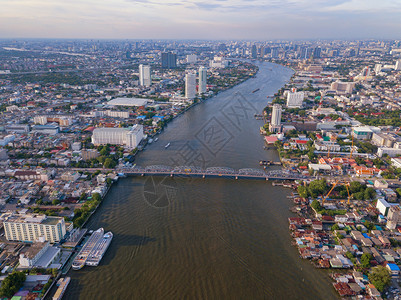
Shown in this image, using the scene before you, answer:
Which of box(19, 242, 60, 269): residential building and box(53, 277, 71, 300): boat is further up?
box(19, 242, 60, 269): residential building

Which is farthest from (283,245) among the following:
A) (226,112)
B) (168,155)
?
(226,112)

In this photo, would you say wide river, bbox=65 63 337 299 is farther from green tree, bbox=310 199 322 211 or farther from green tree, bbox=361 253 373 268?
green tree, bbox=361 253 373 268

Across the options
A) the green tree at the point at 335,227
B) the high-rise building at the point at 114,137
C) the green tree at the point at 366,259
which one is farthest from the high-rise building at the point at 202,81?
the green tree at the point at 366,259

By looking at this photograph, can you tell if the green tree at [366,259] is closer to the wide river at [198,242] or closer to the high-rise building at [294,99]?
the wide river at [198,242]

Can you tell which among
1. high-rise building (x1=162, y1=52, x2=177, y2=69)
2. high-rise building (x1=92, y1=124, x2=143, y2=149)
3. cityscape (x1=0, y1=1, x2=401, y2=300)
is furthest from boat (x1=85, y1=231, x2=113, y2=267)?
high-rise building (x1=162, y1=52, x2=177, y2=69)

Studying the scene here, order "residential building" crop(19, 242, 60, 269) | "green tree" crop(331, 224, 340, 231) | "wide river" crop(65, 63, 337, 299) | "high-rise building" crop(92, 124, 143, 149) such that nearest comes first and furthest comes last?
"wide river" crop(65, 63, 337, 299)
"residential building" crop(19, 242, 60, 269)
"green tree" crop(331, 224, 340, 231)
"high-rise building" crop(92, 124, 143, 149)

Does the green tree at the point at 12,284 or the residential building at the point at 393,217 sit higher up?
the residential building at the point at 393,217
